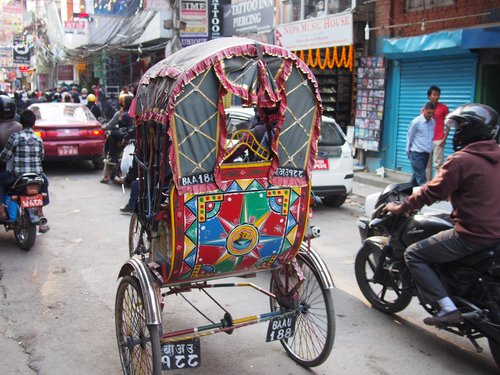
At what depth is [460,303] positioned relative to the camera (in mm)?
3617

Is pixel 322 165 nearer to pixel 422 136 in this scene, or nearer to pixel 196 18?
pixel 422 136

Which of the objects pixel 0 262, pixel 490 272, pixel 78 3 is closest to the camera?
pixel 490 272

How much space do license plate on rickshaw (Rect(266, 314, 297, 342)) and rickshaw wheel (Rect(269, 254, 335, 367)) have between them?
0.53 ft

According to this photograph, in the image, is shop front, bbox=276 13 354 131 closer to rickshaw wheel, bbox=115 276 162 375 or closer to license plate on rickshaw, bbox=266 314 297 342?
license plate on rickshaw, bbox=266 314 297 342

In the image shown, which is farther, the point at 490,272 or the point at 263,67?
the point at 490,272

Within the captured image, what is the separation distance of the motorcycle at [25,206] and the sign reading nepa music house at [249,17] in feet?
33.3

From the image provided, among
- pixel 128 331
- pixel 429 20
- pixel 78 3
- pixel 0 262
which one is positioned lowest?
pixel 0 262

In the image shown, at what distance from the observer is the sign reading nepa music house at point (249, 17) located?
15.0 m

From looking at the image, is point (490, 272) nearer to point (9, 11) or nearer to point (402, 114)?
point (402, 114)

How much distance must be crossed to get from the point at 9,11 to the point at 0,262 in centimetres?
4277

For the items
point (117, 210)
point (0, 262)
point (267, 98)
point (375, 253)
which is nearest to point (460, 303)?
point (375, 253)

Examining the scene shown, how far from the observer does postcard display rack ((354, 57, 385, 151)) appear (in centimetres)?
1172

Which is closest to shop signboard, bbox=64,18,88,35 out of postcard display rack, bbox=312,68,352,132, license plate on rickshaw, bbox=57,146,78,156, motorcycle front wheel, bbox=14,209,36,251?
postcard display rack, bbox=312,68,352,132

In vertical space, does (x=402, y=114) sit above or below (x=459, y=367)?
above
